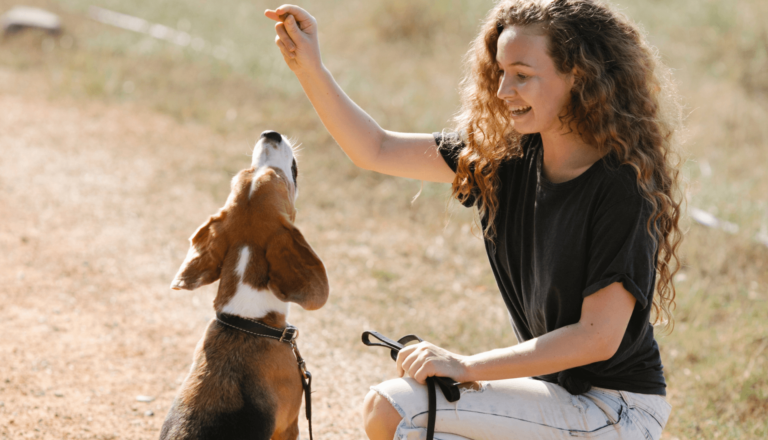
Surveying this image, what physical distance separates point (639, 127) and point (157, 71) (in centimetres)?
944

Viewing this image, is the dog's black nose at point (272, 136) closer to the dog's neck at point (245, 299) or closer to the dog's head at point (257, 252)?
the dog's head at point (257, 252)

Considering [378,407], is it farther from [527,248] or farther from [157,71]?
[157,71]

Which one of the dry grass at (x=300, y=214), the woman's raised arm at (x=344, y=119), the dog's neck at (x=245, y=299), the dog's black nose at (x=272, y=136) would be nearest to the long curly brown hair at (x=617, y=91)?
the woman's raised arm at (x=344, y=119)

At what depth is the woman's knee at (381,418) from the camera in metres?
2.40

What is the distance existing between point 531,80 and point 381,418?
1.41 metres

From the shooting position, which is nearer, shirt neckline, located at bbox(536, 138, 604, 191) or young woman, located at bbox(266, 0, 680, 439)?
young woman, located at bbox(266, 0, 680, 439)

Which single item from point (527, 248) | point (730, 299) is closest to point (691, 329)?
point (730, 299)

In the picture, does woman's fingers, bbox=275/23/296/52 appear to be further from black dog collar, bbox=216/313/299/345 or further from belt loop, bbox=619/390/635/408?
belt loop, bbox=619/390/635/408

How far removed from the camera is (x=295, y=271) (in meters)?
2.59

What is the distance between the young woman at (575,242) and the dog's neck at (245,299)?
1.88 ft

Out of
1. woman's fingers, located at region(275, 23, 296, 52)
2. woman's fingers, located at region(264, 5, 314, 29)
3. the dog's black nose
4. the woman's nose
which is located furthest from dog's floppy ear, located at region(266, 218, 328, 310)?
the woman's nose

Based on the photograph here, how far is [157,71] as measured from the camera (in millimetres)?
10422

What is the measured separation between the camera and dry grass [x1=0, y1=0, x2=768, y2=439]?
4.14 m

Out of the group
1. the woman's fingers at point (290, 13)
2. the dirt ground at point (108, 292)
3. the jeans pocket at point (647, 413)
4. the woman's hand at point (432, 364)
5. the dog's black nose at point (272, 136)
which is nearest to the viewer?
the woman's hand at point (432, 364)
